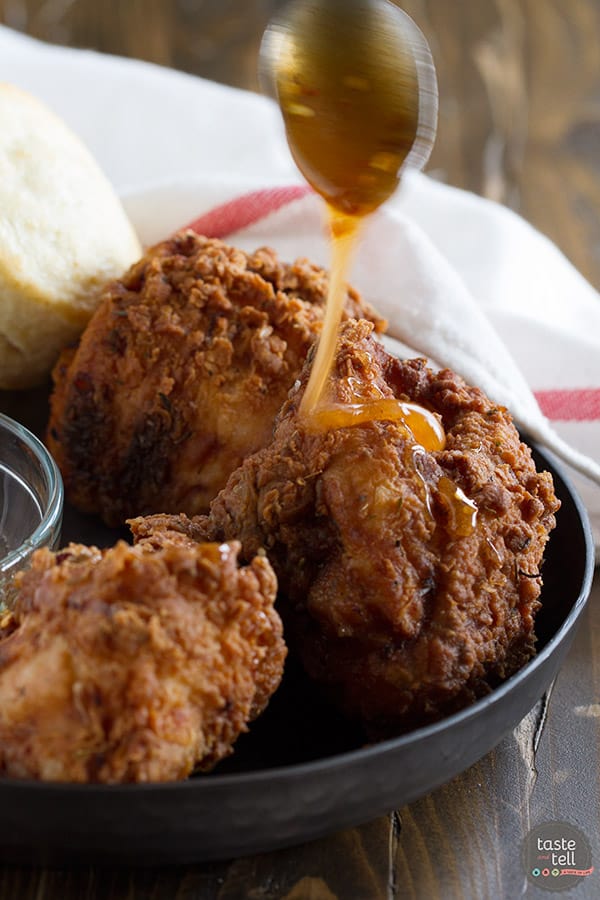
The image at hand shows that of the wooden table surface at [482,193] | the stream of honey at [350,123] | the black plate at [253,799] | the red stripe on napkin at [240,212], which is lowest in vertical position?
the wooden table surface at [482,193]

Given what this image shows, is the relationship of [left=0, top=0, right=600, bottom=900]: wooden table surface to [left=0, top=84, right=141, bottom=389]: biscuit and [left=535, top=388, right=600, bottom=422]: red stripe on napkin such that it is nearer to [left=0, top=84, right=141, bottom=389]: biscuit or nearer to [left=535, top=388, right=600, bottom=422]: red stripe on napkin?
[left=535, top=388, right=600, bottom=422]: red stripe on napkin

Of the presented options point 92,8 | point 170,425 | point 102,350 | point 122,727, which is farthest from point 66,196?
point 92,8

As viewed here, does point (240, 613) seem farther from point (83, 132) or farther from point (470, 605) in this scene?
point (83, 132)

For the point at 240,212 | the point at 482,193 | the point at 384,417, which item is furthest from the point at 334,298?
the point at 482,193

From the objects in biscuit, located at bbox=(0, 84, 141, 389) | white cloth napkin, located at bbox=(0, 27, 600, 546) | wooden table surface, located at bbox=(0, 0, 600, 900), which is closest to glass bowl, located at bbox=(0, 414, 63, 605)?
biscuit, located at bbox=(0, 84, 141, 389)

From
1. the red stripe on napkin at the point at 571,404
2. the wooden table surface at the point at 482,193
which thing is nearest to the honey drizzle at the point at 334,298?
the wooden table surface at the point at 482,193

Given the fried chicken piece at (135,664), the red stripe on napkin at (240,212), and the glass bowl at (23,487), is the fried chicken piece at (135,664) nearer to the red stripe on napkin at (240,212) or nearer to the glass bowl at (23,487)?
the glass bowl at (23,487)
